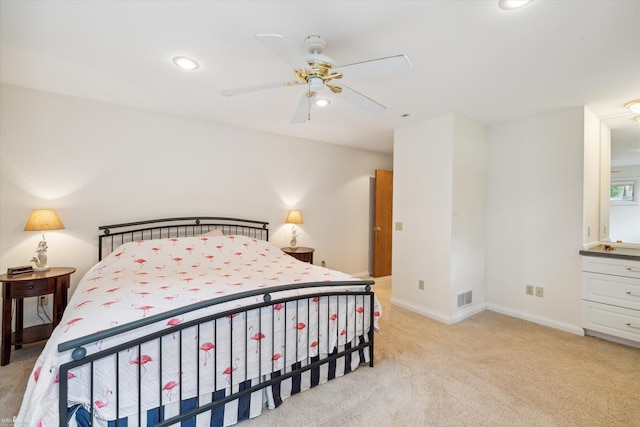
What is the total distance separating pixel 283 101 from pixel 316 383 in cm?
265

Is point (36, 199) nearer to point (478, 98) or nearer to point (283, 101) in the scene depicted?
point (283, 101)

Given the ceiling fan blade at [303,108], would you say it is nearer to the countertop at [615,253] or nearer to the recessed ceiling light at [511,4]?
the recessed ceiling light at [511,4]

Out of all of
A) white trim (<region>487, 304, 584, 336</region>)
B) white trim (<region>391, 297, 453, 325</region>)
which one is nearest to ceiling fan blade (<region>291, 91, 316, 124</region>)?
white trim (<region>391, 297, 453, 325</region>)

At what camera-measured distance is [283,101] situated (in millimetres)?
3033

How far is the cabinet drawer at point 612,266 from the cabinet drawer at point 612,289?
4 centimetres

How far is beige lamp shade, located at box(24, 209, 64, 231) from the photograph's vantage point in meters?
2.59

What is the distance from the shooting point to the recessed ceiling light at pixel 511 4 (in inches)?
60.8

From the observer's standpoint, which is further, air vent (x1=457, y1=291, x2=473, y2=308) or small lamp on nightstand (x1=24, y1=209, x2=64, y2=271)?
air vent (x1=457, y1=291, x2=473, y2=308)

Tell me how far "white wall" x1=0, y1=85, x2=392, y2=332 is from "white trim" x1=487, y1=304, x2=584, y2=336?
2464 mm

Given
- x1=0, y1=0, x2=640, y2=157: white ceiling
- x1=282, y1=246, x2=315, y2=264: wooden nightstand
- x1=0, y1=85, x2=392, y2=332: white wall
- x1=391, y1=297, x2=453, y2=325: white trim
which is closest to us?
x1=0, y1=0, x2=640, y2=157: white ceiling

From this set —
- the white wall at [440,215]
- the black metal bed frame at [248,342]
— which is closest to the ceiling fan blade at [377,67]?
the black metal bed frame at [248,342]

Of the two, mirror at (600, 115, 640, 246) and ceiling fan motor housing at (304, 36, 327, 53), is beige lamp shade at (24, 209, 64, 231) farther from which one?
mirror at (600, 115, 640, 246)

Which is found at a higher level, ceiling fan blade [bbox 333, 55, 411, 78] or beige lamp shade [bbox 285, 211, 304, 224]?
ceiling fan blade [bbox 333, 55, 411, 78]

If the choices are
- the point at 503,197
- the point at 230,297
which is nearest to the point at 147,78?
the point at 230,297
